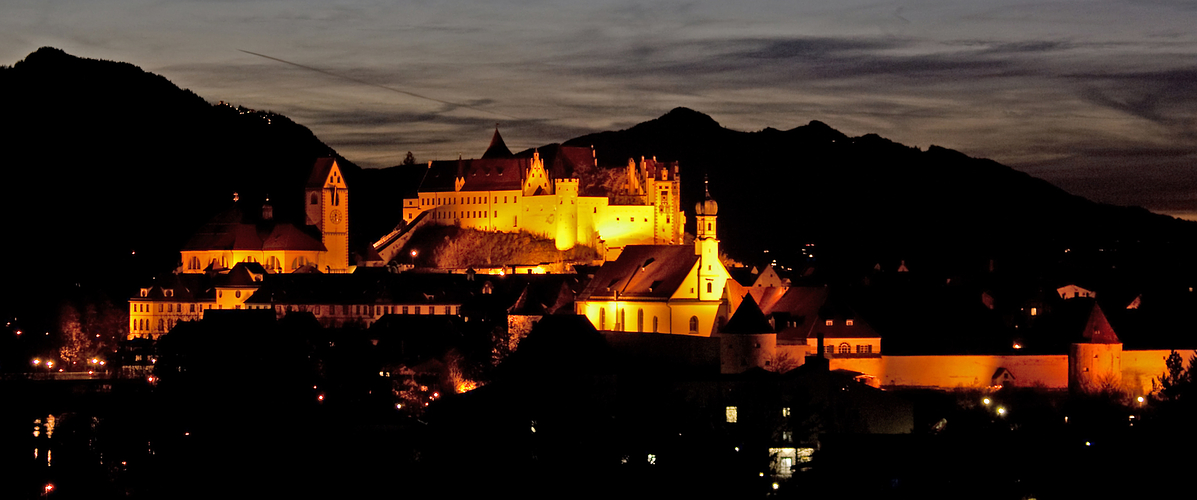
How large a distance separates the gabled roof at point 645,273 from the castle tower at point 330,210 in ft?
167

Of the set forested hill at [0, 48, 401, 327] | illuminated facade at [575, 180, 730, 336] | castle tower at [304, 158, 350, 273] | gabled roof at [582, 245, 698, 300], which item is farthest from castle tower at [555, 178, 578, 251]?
illuminated facade at [575, 180, 730, 336]

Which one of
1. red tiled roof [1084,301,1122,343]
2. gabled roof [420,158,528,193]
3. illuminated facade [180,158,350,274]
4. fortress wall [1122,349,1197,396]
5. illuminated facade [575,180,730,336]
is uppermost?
gabled roof [420,158,528,193]

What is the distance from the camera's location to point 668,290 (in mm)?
87312

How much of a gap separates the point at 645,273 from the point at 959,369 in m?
17.5

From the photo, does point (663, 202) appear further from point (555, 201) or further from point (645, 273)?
point (645, 273)

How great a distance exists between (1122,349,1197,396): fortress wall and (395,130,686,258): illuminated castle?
177ft

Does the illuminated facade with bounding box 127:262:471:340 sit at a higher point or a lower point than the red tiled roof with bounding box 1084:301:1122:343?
higher

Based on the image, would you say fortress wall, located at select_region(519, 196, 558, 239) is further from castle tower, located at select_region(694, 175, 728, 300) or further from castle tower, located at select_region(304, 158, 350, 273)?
castle tower, located at select_region(694, 175, 728, 300)

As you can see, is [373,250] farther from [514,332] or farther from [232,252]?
[514,332]

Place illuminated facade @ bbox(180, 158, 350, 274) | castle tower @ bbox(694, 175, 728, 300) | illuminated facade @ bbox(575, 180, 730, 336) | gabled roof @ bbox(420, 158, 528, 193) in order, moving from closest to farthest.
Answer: illuminated facade @ bbox(575, 180, 730, 336), castle tower @ bbox(694, 175, 728, 300), illuminated facade @ bbox(180, 158, 350, 274), gabled roof @ bbox(420, 158, 528, 193)

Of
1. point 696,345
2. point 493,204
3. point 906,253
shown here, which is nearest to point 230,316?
point 696,345

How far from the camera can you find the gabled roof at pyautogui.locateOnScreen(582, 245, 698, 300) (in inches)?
3467

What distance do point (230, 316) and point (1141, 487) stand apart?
61.3m

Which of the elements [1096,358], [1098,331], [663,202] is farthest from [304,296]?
[1096,358]
